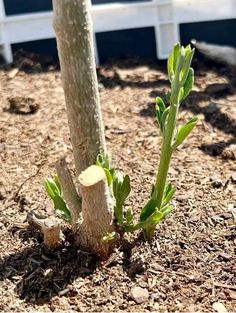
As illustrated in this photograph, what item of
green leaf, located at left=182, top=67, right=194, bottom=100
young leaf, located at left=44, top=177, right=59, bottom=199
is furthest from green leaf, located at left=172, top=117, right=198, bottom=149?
young leaf, located at left=44, top=177, right=59, bottom=199

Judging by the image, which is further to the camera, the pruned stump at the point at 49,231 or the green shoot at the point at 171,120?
the pruned stump at the point at 49,231

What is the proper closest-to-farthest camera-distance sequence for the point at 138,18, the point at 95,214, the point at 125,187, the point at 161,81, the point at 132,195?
the point at 95,214 < the point at 125,187 < the point at 132,195 < the point at 161,81 < the point at 138,18

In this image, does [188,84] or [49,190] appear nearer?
[188,84]

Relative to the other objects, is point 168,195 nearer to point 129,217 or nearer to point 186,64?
point 129,217

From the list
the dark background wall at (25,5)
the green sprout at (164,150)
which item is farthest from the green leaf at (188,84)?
the dark background wall at (25,5)

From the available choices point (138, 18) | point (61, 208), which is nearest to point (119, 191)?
point (61, 208)

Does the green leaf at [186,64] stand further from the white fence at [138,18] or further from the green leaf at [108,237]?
the white fence at [138,18]

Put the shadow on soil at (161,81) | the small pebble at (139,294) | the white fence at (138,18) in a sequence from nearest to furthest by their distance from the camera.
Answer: the small pebble at (139,294), the shadow on soil at (161,81), the white fence at (138,18)

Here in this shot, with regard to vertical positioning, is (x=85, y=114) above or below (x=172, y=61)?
below
